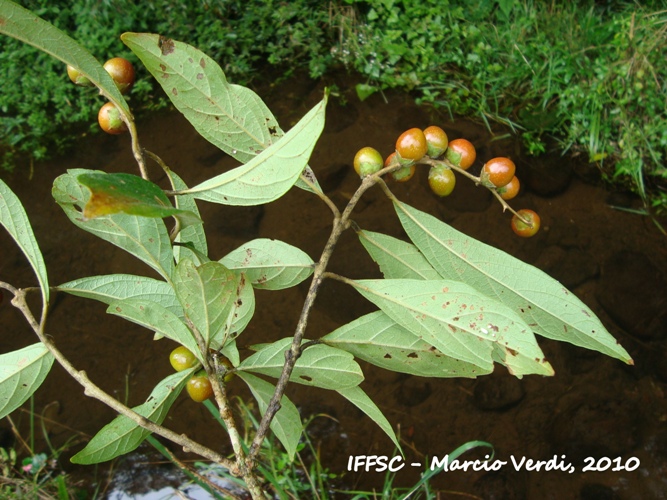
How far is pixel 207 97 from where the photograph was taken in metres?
0.74

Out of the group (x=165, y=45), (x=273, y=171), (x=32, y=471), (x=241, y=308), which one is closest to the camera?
(x=273, y=171)

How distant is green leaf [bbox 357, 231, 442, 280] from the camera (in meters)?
0.88

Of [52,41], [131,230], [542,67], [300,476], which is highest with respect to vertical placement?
[52,41]

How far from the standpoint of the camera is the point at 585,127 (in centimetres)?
212

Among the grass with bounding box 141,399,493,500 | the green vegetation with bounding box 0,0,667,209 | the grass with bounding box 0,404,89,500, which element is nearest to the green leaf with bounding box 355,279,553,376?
the grass with bounding box 141,399,493,500

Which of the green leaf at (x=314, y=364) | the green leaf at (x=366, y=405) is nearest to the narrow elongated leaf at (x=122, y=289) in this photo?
the green leaf at (x=314, y=364)

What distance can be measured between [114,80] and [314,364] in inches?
18.3

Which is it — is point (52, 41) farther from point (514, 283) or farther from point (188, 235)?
point (514, 283)

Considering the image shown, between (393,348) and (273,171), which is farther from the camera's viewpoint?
(393,348)

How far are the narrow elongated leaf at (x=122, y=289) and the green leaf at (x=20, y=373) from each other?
9 centimetres

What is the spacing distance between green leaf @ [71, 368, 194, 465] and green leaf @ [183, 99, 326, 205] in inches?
11.1

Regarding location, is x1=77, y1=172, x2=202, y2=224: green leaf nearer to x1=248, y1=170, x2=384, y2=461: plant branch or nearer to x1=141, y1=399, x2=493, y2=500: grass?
x1=248, y1=170, x2=384, y2=461: plant branch

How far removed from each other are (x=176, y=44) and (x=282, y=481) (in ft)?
4.18

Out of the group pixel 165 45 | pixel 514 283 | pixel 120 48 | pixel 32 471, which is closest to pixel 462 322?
pixel 514 283
